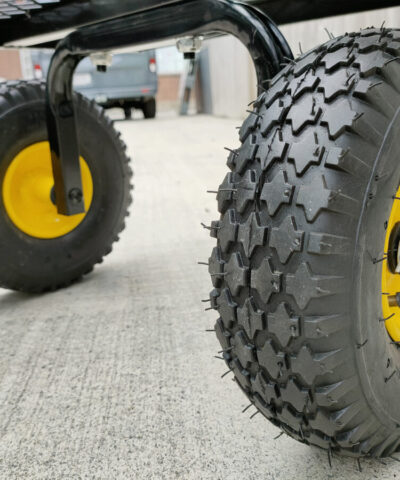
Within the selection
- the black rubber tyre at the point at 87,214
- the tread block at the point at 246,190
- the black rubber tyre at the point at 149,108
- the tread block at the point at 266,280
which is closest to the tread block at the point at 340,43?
the tread block at the point at 246,190

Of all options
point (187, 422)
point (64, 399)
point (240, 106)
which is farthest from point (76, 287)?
point (240, 106)

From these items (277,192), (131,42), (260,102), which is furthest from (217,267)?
(131,42)

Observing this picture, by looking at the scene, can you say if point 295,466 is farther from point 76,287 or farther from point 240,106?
point 240,106

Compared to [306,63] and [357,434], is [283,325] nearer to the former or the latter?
[357,434]

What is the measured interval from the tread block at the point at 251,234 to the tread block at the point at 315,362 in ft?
0.48

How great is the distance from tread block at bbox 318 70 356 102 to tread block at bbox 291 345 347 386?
1.07 ft

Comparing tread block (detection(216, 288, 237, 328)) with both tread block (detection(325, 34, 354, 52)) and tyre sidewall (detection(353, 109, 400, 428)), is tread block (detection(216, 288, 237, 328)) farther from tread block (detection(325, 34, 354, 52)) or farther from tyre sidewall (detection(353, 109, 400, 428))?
tread block (detection(325, 34, 354, 52))

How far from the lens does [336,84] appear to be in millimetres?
706

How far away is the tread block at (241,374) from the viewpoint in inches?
31.0

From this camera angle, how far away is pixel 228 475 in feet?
2.74

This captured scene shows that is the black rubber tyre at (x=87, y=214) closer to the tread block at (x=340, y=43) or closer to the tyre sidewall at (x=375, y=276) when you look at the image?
the tread block at (x=340, y=43)

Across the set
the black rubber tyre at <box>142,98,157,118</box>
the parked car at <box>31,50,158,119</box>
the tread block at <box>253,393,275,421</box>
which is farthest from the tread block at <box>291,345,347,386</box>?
the black rubber tyre at <box>142,98,157,118</box>

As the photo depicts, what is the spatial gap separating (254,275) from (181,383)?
0.48 m

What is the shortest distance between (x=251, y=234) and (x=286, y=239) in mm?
63
